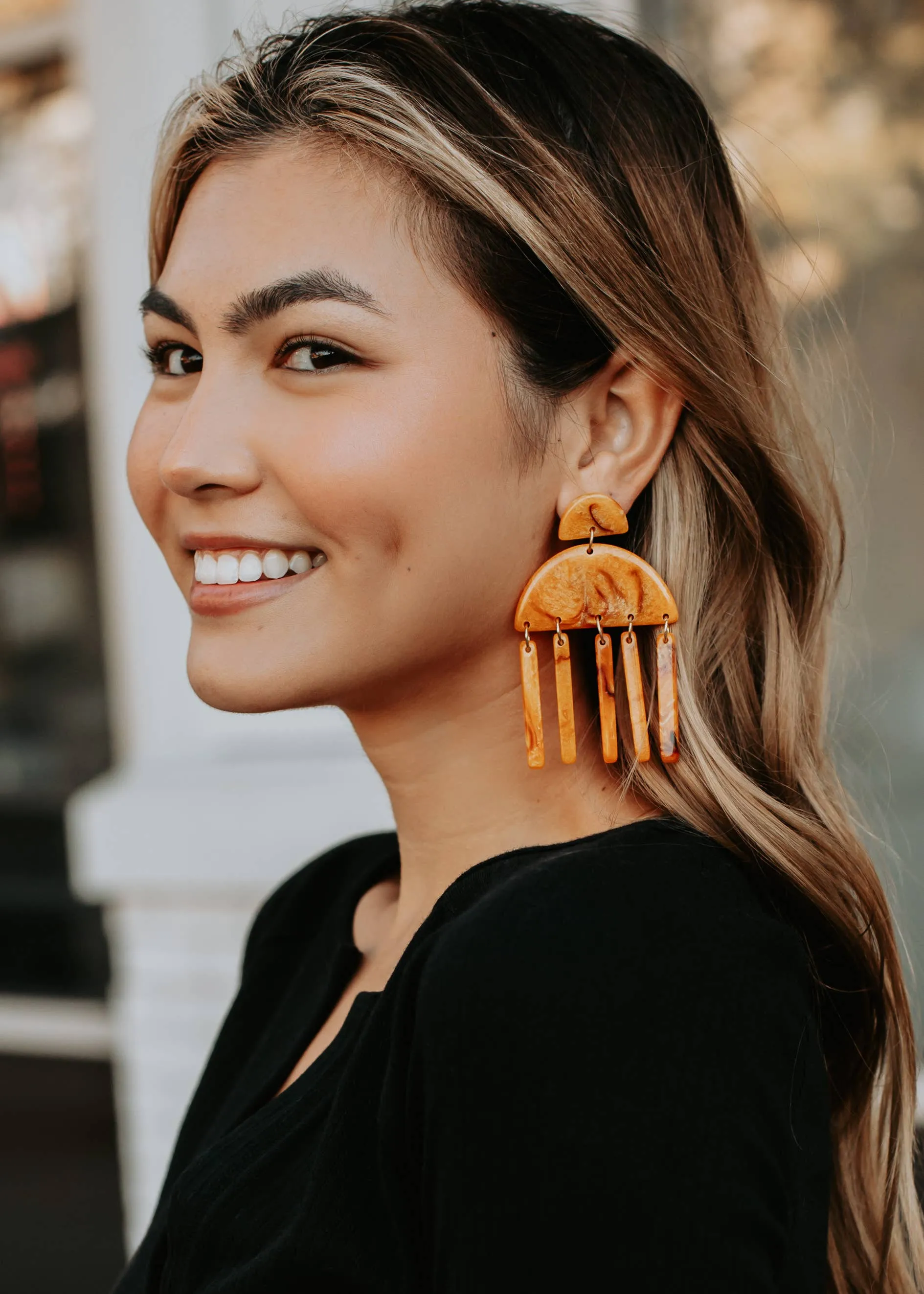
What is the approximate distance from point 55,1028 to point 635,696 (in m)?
3.87

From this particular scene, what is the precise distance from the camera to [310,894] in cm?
167

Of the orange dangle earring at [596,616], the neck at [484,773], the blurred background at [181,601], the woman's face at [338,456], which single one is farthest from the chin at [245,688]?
the blurred background at [181,601]

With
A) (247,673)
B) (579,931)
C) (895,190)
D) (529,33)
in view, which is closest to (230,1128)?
(247,673)

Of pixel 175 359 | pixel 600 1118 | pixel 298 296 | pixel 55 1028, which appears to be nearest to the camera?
pixel 600 1118

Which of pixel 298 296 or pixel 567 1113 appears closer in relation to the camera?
pixel 567 1113

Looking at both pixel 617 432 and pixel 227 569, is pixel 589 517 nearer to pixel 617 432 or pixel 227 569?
pixel 617 432

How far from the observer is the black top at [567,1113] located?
2.77 feet

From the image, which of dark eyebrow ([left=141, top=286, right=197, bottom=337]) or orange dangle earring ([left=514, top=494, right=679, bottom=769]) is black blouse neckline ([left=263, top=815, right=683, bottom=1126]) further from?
dark eyebrow ([left=141, top=286, right=197, bottom=337])

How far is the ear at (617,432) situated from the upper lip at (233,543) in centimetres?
27

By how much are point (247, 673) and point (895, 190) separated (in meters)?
2.14

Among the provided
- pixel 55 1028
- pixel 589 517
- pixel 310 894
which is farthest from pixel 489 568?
pixel 55 1028

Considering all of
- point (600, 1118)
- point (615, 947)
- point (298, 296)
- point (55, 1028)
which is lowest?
point (55, 1028)

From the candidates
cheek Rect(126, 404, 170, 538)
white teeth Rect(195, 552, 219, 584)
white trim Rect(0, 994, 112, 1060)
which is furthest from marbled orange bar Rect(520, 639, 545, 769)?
white trim Rect(0, 994, 112, 1060)

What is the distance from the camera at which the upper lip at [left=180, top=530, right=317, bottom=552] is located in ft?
3.92
